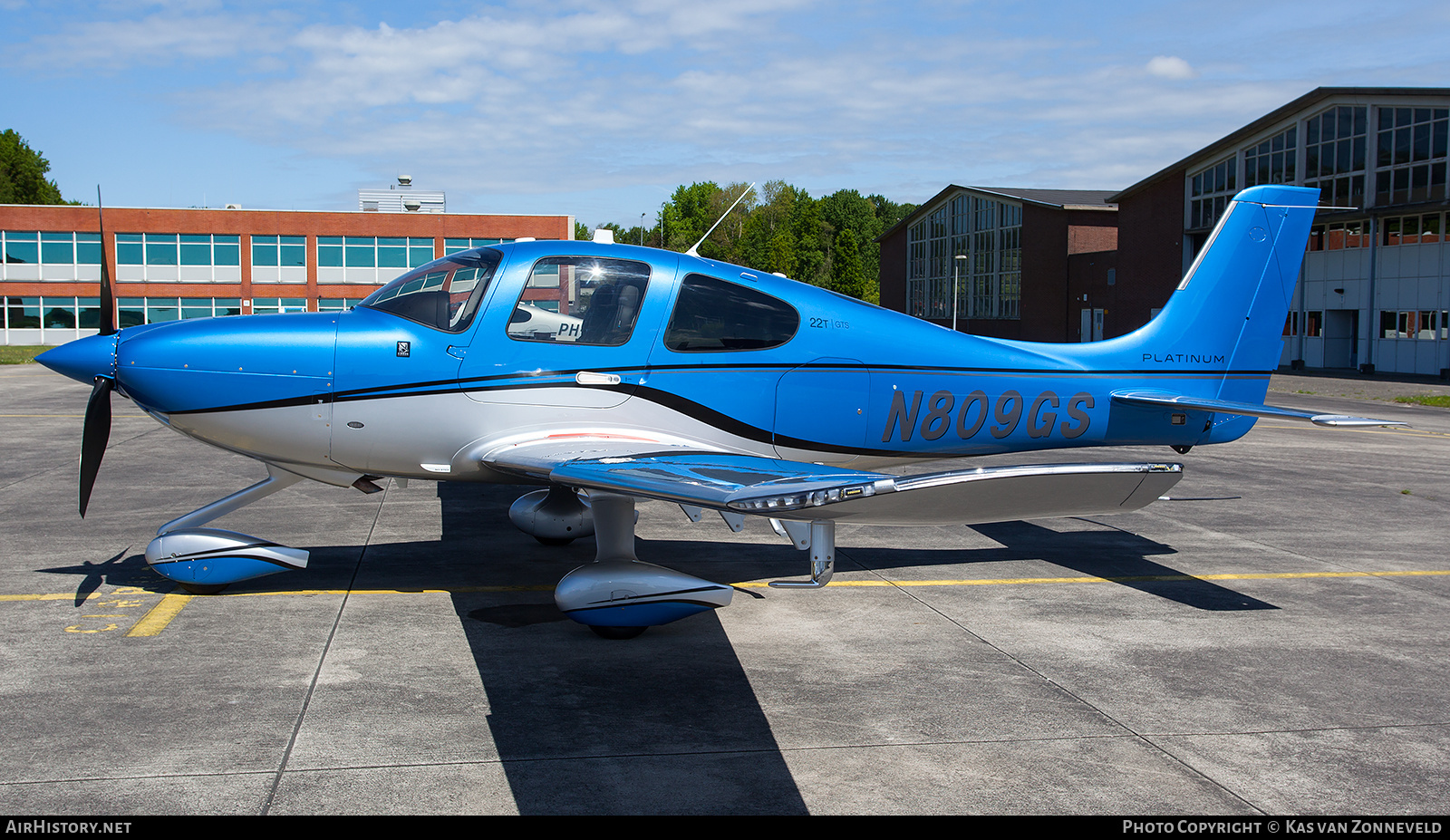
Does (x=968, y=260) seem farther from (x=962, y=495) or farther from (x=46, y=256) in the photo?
(x=962, y=495)

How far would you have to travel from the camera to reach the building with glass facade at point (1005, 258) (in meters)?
57.5

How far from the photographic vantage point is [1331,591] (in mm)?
7637

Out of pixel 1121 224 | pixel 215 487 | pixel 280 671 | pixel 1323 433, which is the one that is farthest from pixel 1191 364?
pixel 1121 224

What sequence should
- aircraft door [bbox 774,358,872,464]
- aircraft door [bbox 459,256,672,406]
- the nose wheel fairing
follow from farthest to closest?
1. aircraft door [bbox 774,358,872,464]
2. aircraft door [bbox 459,256,672,406]
3. the nose wheel fairing

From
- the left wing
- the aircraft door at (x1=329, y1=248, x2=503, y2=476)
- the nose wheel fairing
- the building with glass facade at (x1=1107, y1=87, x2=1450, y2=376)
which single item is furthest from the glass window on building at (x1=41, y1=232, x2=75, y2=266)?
the left wing

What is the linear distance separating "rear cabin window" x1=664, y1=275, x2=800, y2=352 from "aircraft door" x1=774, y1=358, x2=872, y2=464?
0.35m

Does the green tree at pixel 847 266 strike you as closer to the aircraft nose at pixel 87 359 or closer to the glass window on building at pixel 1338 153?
the glass window on building at pixel 1338 153

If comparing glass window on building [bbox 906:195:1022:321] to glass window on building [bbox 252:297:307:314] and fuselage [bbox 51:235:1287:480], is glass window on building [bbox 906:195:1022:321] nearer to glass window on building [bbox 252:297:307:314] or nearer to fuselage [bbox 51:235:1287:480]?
glass window on building [bbox 252:297:307:314]

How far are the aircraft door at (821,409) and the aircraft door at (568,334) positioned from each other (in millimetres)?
1138

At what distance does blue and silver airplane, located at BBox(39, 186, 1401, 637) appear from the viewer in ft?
21.5

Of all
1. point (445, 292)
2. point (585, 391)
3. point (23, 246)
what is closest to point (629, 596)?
point (585, 391)

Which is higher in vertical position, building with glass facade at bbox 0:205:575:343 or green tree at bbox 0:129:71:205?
green tree at bbox 0:129:71:205

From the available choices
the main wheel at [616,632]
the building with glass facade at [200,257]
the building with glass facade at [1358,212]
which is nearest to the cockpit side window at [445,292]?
the main wheel at [616,632]

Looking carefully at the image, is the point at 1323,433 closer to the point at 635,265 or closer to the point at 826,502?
the point at 635,265
